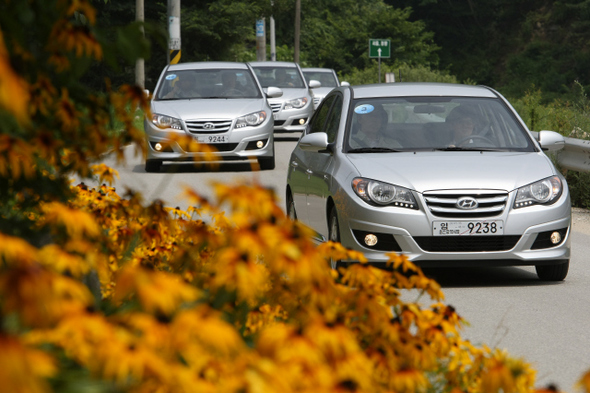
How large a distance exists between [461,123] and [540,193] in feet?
3.98

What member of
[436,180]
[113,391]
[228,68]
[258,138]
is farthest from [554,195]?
[228,68]

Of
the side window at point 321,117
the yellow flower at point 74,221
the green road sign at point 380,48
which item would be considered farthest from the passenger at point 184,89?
the green road sign at point 380,48

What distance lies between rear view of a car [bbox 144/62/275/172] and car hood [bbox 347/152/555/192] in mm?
7590

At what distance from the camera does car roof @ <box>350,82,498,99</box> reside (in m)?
8.68

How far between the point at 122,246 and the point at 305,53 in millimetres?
68992

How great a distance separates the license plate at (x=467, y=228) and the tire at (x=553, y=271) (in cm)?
77

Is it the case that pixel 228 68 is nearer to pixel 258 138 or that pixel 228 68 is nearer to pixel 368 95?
pixel 258 138

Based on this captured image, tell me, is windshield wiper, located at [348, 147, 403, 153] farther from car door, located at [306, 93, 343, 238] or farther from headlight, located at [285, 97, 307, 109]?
headlight, located at [285, 97, 307, 109]

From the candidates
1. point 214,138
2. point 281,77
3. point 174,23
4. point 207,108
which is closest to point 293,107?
point 281,77

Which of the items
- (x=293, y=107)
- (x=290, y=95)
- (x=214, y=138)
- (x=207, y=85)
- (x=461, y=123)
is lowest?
(x=293, y=107)

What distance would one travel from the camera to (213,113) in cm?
1608

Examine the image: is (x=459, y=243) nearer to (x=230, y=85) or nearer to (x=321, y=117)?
(x=321, y=117)

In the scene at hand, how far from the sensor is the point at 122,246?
4.32 m

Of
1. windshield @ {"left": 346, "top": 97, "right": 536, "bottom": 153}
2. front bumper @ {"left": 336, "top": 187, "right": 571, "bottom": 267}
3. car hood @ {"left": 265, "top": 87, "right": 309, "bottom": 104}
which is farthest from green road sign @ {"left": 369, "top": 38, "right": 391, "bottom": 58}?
front bumper @ {"left": 336, "top": 187, "right": 571, "bottom": 267}
